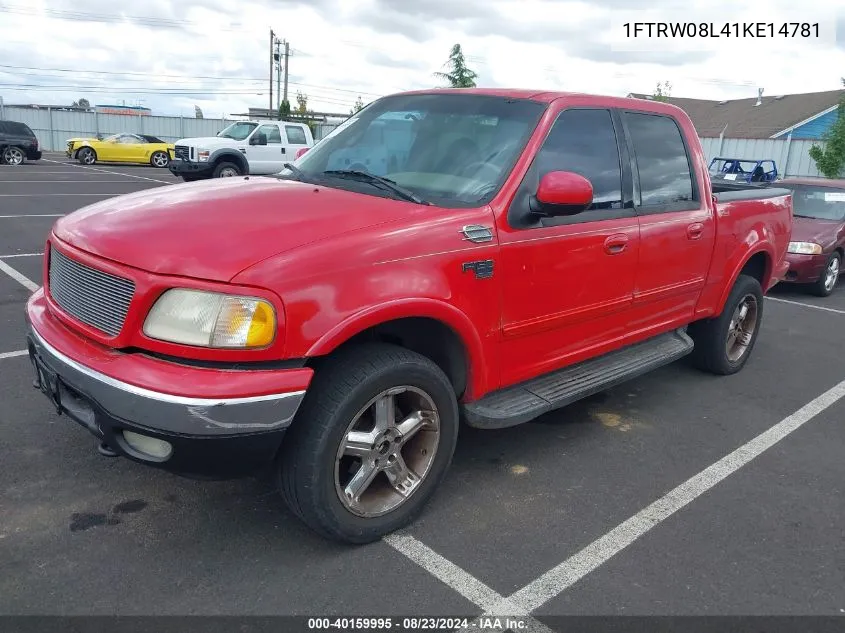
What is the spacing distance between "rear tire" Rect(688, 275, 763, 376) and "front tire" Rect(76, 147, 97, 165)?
2623cm

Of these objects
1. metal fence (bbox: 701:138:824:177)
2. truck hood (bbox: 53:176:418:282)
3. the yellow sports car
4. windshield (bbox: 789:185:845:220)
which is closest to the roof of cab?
truck hood (bbox: 53:176:418:282)

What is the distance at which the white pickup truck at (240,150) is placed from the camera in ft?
61.4

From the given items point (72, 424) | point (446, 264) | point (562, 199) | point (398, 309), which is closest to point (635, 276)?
point (562, 199)

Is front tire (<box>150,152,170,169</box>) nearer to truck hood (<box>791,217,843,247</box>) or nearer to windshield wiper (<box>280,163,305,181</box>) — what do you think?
truck hood (<box>791,217,843,247</box>)

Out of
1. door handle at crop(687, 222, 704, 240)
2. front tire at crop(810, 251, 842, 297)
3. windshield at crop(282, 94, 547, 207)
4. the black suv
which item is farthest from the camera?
the black suv

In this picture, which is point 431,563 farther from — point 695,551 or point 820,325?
point 820,325

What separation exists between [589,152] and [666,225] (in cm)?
76

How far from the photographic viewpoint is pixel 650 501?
11.8 feet

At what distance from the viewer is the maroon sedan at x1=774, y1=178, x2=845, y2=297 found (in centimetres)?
896

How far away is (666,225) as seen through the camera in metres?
4.36

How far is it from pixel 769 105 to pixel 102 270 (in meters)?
50.1

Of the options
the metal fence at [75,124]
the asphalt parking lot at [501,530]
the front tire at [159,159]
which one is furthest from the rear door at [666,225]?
the metal fence at [75,124]

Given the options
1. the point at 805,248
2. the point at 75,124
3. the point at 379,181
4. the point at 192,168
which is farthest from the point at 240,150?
the point at 75,124

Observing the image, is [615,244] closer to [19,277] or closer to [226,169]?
[19,277]
